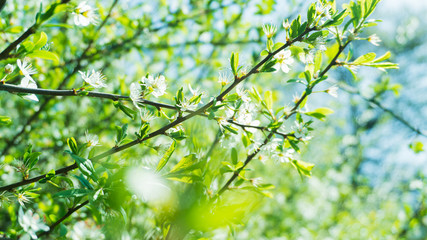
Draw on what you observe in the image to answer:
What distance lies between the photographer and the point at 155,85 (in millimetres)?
763

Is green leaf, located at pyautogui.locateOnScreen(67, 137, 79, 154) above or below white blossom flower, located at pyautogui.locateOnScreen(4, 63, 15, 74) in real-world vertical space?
below

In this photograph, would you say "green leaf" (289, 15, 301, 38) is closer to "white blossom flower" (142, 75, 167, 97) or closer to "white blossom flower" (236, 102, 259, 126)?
"white blossom flower" (236, 102, 259, 126)

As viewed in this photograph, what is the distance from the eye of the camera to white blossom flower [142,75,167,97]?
0.76m

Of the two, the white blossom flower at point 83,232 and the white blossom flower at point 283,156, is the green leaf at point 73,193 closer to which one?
the white blossom flower at point 83,232

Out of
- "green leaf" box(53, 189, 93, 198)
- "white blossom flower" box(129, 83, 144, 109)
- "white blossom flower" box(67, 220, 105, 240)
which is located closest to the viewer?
"green leaf" box(53, 189, 93, 198)

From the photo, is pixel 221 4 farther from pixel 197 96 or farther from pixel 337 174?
pixel 337 174

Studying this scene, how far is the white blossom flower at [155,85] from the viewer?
29.8 inches

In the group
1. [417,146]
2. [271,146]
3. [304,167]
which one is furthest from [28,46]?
[417,146]

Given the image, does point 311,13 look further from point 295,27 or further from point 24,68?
point 24,68

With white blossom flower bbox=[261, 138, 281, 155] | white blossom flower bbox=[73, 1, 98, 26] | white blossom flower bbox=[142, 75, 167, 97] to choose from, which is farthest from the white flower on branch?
white blossom flower bbox=[261, 138, 281, 155]

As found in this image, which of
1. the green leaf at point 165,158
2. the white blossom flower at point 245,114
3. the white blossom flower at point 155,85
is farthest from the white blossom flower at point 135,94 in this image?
the white blossom flower at point 245,114

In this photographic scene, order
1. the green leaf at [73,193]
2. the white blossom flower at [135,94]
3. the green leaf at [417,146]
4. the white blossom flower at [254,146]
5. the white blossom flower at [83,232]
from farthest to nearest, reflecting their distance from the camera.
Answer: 1. the green leaf at [417,146]
2. the white blossom flower at [83,232]
3. the white blossom flower at [254,146]
4. the white blossom flower at [135,94]
5. the green leaf at [73,193]

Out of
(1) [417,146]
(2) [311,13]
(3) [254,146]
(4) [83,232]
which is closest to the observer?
(2) [311,13]

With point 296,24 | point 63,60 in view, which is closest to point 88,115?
point 63,60
